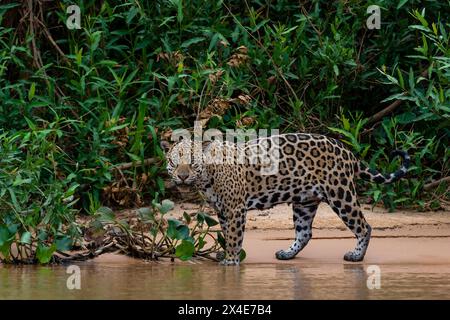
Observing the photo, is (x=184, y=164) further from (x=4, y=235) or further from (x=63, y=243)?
(x=4, y=235)

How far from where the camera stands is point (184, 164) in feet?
32.9

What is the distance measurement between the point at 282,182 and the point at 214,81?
1.83 metres

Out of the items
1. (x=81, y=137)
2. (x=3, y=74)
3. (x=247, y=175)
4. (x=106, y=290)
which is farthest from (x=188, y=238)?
(x=3, y=74)

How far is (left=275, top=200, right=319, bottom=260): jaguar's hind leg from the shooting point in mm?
10672

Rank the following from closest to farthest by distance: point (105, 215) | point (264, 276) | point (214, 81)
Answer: point (264, 276) → point (105, 215) → point (214, 81)

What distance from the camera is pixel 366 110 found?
1360cm

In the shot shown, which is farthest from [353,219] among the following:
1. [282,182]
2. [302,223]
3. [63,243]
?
[63,243]

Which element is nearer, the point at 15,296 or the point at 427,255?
the point at 15,296

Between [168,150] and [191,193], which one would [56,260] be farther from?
[191,193]

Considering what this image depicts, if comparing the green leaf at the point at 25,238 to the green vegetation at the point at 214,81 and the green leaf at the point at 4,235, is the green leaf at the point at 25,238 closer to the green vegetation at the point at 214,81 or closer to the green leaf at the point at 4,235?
the green leaf at the point at 4,235

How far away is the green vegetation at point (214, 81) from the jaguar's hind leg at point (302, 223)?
4.62 ft

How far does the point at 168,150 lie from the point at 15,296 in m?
2.37

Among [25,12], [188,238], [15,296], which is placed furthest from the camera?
[25,12]

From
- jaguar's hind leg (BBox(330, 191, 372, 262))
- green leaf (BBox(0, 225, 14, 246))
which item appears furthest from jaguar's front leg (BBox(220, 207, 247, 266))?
green leaf (BBox(0, 225, 14, 246))
